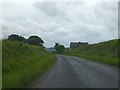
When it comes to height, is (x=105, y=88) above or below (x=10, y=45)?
below

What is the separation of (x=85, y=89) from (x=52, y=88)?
169 centimetres

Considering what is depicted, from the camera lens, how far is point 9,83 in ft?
48.4

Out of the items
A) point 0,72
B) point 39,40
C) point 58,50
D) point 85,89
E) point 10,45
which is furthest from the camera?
point 58,50

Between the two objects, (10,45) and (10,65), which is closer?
(10,65)

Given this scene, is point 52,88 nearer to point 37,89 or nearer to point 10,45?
point 37,89

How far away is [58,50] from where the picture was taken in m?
174

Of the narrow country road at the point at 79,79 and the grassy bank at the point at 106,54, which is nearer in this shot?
the narrow country road at the point at 79,79

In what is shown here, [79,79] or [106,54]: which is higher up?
[79,79]

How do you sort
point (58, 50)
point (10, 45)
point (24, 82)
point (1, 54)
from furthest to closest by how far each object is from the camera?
point (58, 50) → point (10, 45) → point (1, 54) → point (24, 82)

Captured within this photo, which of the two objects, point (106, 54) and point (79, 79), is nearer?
point (79, 79)

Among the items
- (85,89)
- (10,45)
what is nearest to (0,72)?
(85,89)

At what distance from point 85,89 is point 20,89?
113 inches

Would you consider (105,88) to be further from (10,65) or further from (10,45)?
(10,45)

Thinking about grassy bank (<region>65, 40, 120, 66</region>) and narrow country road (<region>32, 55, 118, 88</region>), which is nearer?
narrow country road (<region>32, 55, 118, 88</region>)
